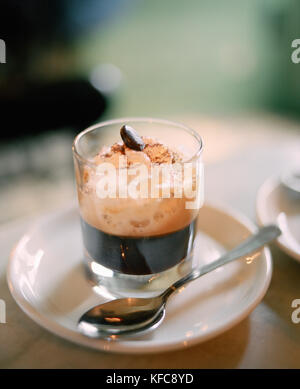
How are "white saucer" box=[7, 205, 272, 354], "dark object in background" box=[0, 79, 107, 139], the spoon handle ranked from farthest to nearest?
"dark object in background" box=[0, 79, 107, 139], the spoon handle, "white saucer" box=[7, 205, 272, 354]

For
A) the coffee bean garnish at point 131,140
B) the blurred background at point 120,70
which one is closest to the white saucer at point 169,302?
the coffee bean garnish at point 131,140

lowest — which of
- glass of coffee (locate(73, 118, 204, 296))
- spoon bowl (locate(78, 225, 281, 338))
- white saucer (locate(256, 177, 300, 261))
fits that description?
spoon bowl (locate(78, 225, 281, 338))

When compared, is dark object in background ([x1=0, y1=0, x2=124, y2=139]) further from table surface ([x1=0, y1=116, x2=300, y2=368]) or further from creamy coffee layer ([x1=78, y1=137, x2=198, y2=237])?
creamy coffee layer ([x1=78, y1=137, x2=198, y2=237])

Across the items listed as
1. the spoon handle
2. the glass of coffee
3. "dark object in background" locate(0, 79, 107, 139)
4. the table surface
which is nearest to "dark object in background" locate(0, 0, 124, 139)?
"dark object in background" locate(0, 79, 107, 139)

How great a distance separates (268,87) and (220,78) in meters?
0.36

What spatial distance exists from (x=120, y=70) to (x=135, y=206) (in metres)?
2.48

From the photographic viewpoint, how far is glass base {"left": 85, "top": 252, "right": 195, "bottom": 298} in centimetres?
59

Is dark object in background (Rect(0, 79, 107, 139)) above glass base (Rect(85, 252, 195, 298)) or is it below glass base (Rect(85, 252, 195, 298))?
below

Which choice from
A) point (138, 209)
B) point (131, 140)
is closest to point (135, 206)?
point (138, 209)

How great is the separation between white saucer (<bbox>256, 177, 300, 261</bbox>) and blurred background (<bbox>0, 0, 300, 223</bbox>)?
1.39 meters

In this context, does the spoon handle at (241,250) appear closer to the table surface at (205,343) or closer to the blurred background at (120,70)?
the table surface at (205,343)

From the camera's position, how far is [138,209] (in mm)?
547

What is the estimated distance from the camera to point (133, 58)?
2869mm
